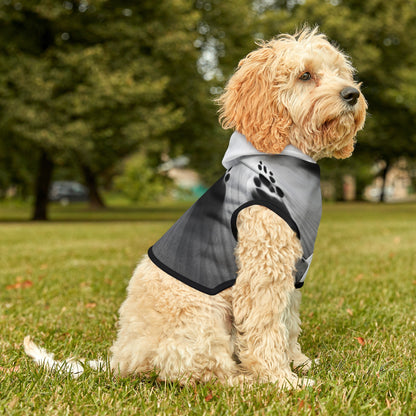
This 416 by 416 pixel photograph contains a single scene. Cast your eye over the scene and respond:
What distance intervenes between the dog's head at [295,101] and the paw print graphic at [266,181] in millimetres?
134

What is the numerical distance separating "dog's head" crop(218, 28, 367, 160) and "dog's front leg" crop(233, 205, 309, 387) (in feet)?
1.66

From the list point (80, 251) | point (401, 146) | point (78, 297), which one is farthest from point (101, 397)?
point (401, 146)

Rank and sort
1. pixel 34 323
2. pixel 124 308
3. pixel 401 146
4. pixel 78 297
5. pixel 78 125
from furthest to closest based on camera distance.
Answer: pixel 401 146, pixel 78 125, pixel 78 297, pixel 34 323, pixel 124 308

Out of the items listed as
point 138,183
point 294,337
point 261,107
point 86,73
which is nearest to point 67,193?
point 138,183

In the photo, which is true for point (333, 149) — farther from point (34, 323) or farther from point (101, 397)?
point (34, 323)

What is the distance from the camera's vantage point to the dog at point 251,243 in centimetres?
288

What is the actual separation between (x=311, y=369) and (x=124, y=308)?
1.32m

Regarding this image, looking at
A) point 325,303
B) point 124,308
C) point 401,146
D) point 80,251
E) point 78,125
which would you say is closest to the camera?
point 124,308

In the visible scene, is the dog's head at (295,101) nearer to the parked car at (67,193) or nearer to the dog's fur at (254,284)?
the dog's fur at (254,284)

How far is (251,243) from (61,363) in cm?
153

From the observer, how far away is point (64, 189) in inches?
1874

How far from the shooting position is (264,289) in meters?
2.92

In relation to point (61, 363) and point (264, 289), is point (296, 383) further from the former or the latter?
point (61, 363)

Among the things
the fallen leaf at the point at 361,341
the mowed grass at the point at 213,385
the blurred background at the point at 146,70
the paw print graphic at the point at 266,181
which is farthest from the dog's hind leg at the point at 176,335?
the blurred background at the point at 146,70
